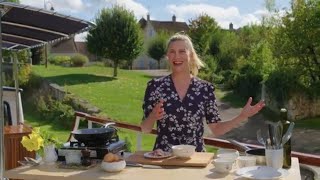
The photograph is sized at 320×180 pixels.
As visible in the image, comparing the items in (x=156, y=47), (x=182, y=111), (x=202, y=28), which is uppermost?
(x=202, y=28)

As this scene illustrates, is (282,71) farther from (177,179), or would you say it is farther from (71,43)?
(71,43)

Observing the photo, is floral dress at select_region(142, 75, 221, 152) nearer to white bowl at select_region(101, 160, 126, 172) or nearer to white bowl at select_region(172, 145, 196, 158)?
white bowl at select_region(172, 145, 196, 158)

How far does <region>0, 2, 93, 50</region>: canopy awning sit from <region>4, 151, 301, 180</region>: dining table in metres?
1.23

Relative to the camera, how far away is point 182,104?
11.1 feet

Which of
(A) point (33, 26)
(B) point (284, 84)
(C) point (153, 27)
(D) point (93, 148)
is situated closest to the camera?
(D) point (93, 148)

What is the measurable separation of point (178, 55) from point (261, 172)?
114 centimetres

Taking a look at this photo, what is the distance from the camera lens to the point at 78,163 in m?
2.87

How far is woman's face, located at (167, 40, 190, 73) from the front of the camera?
3.30m

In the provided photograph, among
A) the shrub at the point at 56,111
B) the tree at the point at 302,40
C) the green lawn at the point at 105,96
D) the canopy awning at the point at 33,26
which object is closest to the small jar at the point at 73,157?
the canopy awning at the point at 33,26

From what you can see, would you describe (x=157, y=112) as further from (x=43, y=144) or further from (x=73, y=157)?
(x=43, y=144)

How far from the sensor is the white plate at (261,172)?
242cm

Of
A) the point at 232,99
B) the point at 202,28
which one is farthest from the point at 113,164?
the point at 202,28

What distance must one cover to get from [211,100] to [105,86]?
2327 cm

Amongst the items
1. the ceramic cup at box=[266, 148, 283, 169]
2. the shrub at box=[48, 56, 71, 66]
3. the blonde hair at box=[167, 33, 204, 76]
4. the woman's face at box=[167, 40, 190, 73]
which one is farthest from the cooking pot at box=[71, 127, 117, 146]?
the shrub at box=[48, 56, 71, 66]
